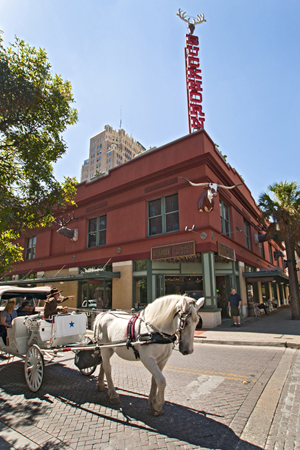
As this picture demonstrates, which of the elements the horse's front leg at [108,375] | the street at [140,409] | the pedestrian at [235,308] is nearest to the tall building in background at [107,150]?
the pedestrian at [235,308]

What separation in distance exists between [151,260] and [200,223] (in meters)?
3.91

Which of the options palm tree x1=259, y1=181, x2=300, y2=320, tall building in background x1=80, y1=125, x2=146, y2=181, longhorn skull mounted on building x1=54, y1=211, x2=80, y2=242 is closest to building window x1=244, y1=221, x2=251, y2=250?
palm tree x1=259, y1=181, x2=300, y2=320

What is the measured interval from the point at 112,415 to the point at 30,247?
24.8m

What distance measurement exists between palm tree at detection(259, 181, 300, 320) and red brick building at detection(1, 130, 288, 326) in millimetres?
1784

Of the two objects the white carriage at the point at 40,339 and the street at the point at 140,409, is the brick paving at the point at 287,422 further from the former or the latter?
the white carriage at the point at 40,339

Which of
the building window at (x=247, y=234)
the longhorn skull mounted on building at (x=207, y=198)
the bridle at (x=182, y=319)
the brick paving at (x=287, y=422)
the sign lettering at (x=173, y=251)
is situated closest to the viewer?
the brick paving at (x=287, y=422)

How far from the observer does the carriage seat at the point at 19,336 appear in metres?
6.29

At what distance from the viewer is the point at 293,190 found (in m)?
18.2

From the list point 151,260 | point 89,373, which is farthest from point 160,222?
point 89,373

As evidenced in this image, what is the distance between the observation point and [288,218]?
17.4 metres

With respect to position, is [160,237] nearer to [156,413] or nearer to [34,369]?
[34,369]

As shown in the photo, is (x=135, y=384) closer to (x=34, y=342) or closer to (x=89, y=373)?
(x=89, y=373)

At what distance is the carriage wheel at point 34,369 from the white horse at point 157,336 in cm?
140

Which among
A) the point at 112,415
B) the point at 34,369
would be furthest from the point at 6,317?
the point at 112,415
